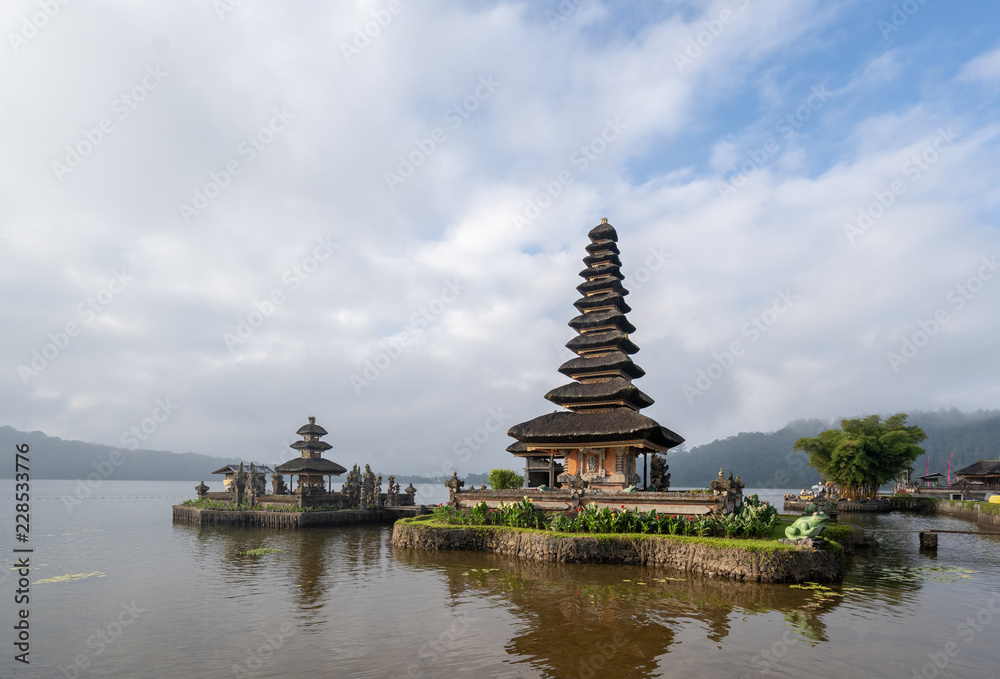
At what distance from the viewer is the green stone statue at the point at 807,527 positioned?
20.0 metres

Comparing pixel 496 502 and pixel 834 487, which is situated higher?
pixel 496 502

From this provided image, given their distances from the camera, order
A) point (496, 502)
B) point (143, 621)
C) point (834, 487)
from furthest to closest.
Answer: point (834, 487), point (496, 502), point (143, 621)

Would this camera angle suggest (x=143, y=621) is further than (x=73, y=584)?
No

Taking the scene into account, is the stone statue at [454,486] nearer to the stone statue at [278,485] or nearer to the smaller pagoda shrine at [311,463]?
the smaller pagoda shrine at [311,463]

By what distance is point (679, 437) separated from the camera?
35750 millimetres

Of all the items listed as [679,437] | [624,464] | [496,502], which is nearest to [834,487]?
[679,437]

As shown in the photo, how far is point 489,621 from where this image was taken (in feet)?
50.8

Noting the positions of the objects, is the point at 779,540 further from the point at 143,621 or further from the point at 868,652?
the point at 143,621

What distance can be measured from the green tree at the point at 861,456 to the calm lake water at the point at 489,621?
42.1 m

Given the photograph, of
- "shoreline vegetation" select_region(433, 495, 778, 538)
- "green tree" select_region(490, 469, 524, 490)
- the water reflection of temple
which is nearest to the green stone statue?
"shoreline vegetation" select_region(433, 495, 778, 538)

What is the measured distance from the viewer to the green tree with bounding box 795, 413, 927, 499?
64.6 m

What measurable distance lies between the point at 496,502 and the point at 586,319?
14753 mm

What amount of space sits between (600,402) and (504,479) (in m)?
12.9

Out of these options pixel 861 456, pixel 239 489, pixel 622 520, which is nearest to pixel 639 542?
pixel 622 520
